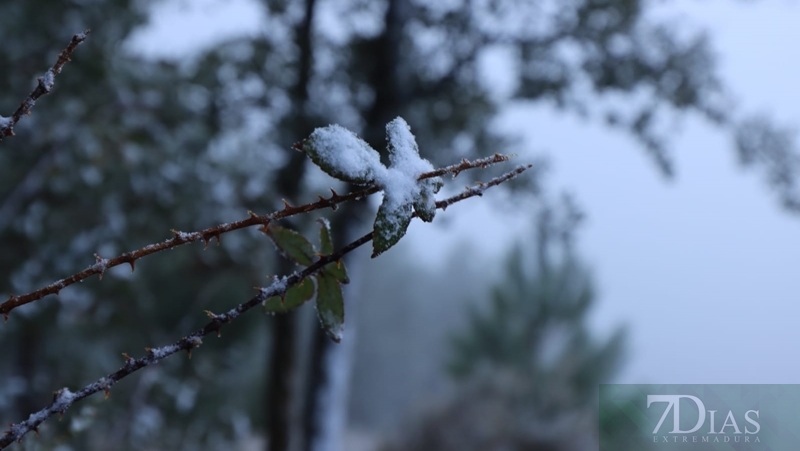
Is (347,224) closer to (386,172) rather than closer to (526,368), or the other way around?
(386,172)

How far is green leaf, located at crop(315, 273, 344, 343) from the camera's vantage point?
286 millimetres

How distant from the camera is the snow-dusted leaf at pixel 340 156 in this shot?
235 mm

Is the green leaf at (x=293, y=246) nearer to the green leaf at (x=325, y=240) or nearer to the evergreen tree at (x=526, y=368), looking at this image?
the green leaf at (x=325, y=240)

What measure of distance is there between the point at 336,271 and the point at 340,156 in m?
0.06

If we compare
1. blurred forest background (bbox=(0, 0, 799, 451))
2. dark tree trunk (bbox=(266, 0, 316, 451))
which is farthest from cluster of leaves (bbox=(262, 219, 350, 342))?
dark tree trunk (bbox=(266, 0, 316, 451))

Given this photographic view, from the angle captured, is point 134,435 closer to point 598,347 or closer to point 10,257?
point 10,257

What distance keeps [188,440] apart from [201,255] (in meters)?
0.84

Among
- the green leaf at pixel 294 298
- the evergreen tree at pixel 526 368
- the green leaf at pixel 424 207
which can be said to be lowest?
the green leaf at pixel 424 207

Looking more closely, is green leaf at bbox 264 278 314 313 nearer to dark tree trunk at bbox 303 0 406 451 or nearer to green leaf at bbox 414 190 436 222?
green leaf at bbox 414 190 436 222

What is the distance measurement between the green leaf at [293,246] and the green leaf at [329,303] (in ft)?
0.04

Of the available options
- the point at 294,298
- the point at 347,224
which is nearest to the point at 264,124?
the point at 347,224

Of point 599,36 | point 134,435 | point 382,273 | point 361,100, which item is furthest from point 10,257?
point 382,273

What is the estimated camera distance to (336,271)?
0.28 m

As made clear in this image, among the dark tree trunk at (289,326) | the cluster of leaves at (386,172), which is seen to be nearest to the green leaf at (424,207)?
the cluster of leaves at (386,172)
